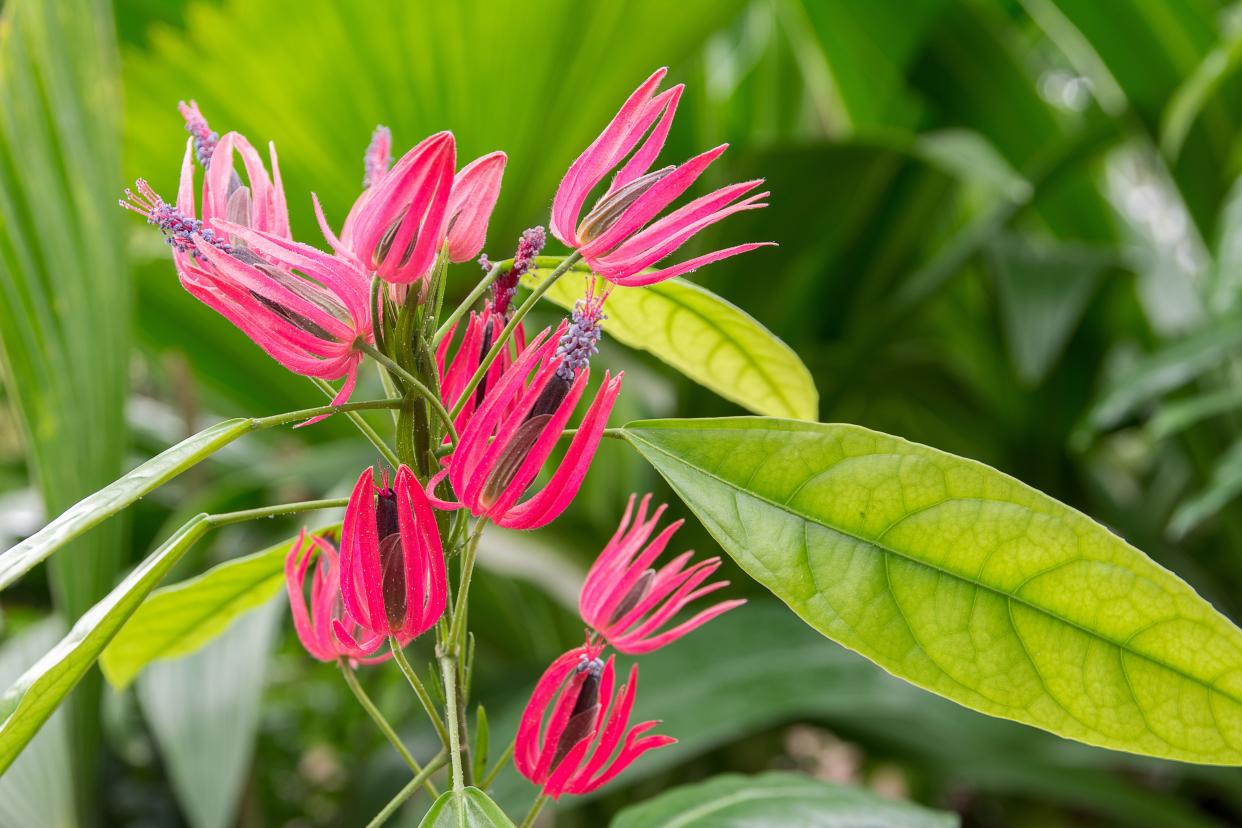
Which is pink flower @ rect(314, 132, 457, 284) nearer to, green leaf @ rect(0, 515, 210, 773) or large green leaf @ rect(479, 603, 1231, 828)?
green leaf @ rect(0, 515, 210, 773)

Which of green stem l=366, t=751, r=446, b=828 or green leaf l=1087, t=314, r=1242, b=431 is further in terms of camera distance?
green leaf l=1087, t=314, r=1242, b=431

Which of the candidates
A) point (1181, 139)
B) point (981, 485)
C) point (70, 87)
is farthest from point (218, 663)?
point (1181, 139)

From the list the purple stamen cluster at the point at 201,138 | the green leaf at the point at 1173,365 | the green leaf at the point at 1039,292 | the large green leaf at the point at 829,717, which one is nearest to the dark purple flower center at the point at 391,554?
the purple stamen cluster at the point at 201,138

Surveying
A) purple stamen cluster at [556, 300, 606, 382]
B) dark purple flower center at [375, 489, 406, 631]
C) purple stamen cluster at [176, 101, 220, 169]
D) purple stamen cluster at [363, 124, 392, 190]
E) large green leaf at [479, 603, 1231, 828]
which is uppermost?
purple stamen cluster at [176, 101, 220, 169]

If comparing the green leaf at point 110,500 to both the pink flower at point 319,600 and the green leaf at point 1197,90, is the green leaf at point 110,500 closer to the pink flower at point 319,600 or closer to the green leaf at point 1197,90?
the pink flower at point 319,600

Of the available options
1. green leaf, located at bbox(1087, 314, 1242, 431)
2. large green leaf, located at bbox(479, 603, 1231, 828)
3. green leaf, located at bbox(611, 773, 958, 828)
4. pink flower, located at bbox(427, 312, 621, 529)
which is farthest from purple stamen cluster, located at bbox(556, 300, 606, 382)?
green leaf, located at bbox(1087, 314, 1242, 431)

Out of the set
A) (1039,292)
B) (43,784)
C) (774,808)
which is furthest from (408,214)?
(1039,292)
